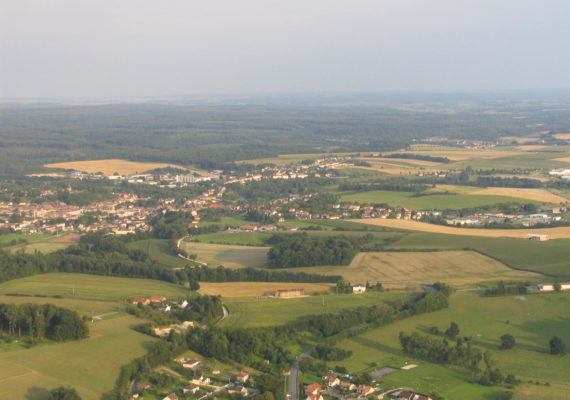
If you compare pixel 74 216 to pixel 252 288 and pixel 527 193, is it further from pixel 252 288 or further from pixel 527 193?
pixel 527 193

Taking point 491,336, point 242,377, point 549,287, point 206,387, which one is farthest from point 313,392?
point 549,287

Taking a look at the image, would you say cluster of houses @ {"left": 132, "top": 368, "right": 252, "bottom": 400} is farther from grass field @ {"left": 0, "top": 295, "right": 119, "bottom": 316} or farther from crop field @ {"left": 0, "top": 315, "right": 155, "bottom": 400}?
grass field @ {"left": 0, "top": 295, "right": 119, "bottom": 316}

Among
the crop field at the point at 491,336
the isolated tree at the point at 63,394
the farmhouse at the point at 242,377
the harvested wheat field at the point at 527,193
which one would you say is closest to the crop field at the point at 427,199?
the harvested wheat field at the point at 527,193

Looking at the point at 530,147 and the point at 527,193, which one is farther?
the point at 530,147

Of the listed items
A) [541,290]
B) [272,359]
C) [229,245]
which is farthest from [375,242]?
[272,359]

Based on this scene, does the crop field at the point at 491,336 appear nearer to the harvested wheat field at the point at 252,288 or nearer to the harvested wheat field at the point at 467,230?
the harvested wheat field at the point at 252,288

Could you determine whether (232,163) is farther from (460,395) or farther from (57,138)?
(460,395)

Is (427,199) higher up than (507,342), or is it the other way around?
(507,342)
